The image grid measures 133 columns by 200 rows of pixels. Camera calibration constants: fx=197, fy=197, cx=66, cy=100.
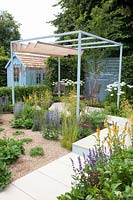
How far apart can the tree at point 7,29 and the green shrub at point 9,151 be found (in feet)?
57.0

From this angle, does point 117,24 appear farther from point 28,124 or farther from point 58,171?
point 58,171

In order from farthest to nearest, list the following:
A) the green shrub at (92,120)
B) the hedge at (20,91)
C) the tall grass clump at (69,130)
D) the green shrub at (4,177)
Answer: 1. the hedge at (20,91)
2. the green shrub at (92,120)
3. the tall grass clump at (69,130)
4. the green shrub at (4,177)

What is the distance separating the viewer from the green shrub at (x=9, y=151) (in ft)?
9.68

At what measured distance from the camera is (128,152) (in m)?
1.93

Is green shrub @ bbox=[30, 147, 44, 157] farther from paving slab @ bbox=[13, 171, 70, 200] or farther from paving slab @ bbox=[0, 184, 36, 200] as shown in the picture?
paving slab @ bbox=[0, 184, 36, 200]

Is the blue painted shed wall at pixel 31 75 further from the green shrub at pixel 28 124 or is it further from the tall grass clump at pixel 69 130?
the tall grass clump at pixel 69 130

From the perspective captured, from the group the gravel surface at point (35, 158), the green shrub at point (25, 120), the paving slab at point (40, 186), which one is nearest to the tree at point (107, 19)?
the green shrub at point (25, 120)

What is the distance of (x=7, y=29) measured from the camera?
19.8 m

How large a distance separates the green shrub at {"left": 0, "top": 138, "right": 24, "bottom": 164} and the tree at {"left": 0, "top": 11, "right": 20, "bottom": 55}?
17.4 metres

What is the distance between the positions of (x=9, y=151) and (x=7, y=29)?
63.1ft

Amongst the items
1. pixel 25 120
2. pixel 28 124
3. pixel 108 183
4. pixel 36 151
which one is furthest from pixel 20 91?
pixel 108 183

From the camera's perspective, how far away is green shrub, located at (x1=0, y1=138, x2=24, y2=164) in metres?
2.95

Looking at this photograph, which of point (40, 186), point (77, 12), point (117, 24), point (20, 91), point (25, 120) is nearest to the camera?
point (40, 186)

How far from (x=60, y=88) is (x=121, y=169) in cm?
719
